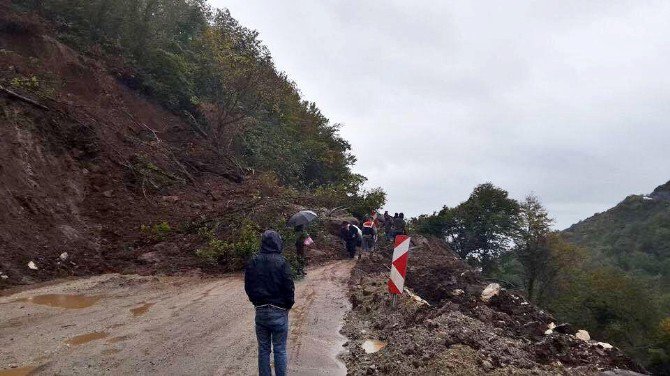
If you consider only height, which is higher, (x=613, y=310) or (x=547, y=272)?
(x=547, y=272)

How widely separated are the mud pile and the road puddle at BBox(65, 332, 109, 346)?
3.60 meters

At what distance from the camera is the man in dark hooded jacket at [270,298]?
16.9ft

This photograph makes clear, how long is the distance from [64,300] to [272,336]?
571cm

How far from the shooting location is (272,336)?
5.30 meters

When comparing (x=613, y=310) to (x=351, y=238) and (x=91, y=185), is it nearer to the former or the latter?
(x=351, y=238)

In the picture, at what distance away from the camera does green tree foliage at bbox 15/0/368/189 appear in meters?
21.3

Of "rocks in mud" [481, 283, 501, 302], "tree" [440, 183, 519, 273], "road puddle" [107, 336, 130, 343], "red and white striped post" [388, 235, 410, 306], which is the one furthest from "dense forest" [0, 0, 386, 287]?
"tree" [440, 183, 519, 273]

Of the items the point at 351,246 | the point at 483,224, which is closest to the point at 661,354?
the point at 483,224

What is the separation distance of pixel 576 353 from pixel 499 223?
84.6 ft

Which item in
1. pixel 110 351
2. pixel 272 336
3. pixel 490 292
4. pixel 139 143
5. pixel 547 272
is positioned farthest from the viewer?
pixel 547 272

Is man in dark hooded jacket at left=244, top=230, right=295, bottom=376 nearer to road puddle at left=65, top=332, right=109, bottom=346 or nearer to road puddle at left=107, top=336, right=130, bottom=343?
road puddle at left=107, top=336, right=130, bottom=343

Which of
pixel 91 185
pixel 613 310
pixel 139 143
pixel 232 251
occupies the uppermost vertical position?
pixel 139 143

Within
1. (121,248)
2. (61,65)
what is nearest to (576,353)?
(121,248)

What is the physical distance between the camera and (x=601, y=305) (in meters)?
27.8
